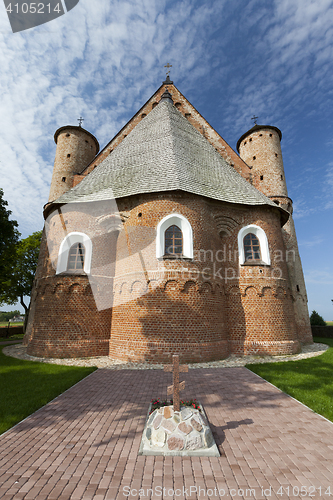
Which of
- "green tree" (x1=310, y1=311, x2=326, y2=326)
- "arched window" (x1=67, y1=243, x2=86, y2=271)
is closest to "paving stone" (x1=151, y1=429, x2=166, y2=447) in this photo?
"arched window" (x1=67, y1=243, x2=86, y2=271)

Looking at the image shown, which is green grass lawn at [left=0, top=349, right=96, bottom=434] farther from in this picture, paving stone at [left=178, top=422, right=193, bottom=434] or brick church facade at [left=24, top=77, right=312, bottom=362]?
paving stone at [left=178, top=422, right=193, bottom=434]

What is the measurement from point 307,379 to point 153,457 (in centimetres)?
634

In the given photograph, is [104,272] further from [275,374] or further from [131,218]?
[275,374]

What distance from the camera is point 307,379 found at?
7812 mm

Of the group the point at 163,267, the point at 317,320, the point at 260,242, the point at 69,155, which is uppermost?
the point at 69,155

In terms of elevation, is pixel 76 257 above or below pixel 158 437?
above

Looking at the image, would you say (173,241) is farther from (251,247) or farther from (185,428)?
(185,428)

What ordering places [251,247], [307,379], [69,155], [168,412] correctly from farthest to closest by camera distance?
[69,155] < [251,247] < [307,379] < [168,412]

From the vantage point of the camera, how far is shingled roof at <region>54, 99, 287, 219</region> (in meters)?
12.6

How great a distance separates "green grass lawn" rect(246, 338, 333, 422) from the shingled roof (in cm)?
807

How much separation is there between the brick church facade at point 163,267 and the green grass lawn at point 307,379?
1.99 m

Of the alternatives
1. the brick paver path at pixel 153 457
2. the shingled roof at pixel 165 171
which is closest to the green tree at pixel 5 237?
the shingled roof at pixel 165 171

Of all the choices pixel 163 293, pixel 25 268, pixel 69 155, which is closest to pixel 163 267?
pixel 163 293

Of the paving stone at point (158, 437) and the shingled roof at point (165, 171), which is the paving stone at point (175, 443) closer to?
the paving stone at point (158, 437)
